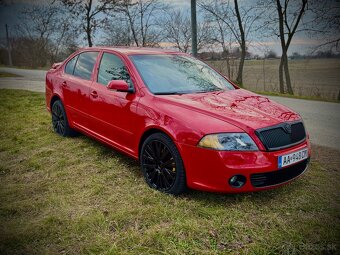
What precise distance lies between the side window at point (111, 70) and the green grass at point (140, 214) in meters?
1.20

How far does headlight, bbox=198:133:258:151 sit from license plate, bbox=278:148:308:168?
1.11 feet

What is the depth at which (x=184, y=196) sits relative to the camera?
351cm

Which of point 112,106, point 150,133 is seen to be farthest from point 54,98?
point 150,133

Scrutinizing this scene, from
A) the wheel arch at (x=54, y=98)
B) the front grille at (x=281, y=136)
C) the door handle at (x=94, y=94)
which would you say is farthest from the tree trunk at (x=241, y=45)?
the front grille at (x=281, y=136)

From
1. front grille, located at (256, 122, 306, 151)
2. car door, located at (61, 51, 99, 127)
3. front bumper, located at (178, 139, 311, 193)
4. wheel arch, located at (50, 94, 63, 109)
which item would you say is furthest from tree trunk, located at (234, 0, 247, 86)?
front bumper, located at (178, 139, 311, 193)

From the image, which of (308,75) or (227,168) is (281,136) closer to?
(227,168)

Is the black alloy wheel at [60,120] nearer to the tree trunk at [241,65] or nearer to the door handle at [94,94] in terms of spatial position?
the door handle at [94,94]

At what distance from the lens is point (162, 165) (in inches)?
140

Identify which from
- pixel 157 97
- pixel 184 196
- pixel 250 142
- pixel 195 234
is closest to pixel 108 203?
pixel 184 196

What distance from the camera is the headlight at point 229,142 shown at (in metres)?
3.06

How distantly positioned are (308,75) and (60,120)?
54.3 ft

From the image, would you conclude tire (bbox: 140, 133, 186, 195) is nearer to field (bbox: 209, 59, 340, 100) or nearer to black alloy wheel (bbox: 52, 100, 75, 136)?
black alloy wheel (bbox: 52, 100, 75, 136)

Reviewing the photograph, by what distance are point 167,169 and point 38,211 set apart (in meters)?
1.40

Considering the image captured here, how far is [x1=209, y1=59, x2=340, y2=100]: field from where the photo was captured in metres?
14.4
